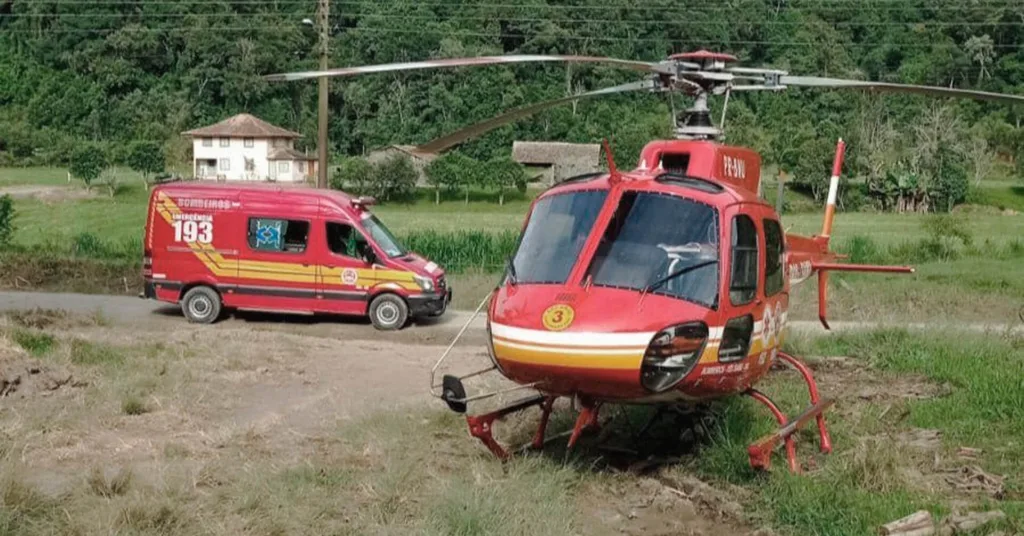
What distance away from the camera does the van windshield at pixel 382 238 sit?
18.1m

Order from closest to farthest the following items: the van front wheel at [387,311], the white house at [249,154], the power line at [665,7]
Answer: the van front wheel at [387,311] → the white house at [249,154] → the power line at [665,7]

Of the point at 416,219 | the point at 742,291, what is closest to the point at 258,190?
the point at 742,291

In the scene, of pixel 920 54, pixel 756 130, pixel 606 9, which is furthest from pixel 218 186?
pixel 920 54

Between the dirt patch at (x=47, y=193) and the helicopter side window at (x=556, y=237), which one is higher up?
Result: the helicopter side window at (x=556, y=237)

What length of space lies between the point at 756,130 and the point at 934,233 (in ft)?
104

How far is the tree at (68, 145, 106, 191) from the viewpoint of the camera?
54375mm

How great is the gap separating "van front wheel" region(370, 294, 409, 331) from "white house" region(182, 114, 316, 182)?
46863 mm

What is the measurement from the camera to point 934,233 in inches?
1120

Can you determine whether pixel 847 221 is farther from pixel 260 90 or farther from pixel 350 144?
pixel 260 90

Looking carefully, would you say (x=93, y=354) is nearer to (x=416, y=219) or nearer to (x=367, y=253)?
(x=367, y=253)

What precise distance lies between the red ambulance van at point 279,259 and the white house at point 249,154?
151 feet

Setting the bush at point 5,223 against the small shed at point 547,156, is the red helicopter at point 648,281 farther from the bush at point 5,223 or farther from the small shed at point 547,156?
the small shed at point 547,156

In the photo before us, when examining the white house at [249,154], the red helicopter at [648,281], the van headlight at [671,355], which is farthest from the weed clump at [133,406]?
the white house at [249,154]

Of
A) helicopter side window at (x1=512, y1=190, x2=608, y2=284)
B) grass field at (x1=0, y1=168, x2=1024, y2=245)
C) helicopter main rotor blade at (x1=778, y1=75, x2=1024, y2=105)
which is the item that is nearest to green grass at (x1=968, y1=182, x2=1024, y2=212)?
grass field at (x1=0, y1=168, x2=1024, y2=245)
